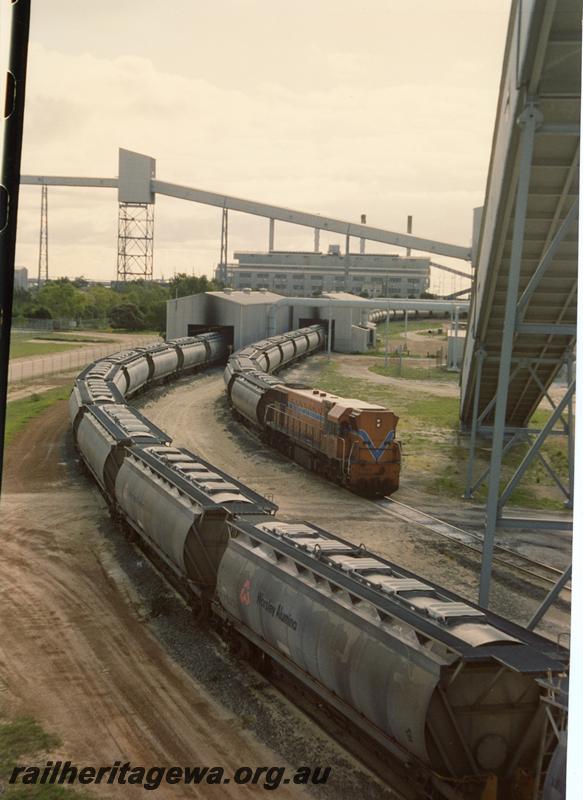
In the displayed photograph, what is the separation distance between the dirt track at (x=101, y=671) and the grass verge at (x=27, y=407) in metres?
19.7

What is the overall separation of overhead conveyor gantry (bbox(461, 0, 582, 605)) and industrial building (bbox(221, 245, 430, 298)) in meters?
152

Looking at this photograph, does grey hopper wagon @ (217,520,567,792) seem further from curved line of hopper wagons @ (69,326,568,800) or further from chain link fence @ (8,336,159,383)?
chain link fence @ (8,336,159,383)

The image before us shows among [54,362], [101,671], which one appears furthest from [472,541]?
[54,362]

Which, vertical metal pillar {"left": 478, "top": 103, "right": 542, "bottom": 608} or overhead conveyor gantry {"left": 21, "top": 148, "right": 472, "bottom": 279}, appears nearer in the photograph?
vertical metal pillar {"left": 478, "top": 103, "right": 542, "bottom": 608}

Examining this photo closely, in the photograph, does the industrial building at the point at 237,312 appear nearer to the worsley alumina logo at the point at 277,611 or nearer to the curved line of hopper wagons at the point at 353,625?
the curved line of hopper wagons at the point at 353,625

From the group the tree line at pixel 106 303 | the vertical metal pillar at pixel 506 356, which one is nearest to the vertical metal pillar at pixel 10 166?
the vertical metal pillar at pixel 506 356

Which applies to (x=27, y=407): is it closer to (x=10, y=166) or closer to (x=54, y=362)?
(x=54, y=362)

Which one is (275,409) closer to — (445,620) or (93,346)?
(445,620)

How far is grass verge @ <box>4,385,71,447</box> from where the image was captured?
50600 mm

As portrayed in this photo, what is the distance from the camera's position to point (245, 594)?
18672 mm

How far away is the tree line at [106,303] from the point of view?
110 meters

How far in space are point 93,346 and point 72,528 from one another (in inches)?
2612

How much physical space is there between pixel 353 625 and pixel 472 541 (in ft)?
59.8

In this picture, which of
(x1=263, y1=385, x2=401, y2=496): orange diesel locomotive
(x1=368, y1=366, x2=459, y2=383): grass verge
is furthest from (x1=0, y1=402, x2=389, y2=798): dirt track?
(x1=368, y1=366, x2=459, y2=383): grass verge
